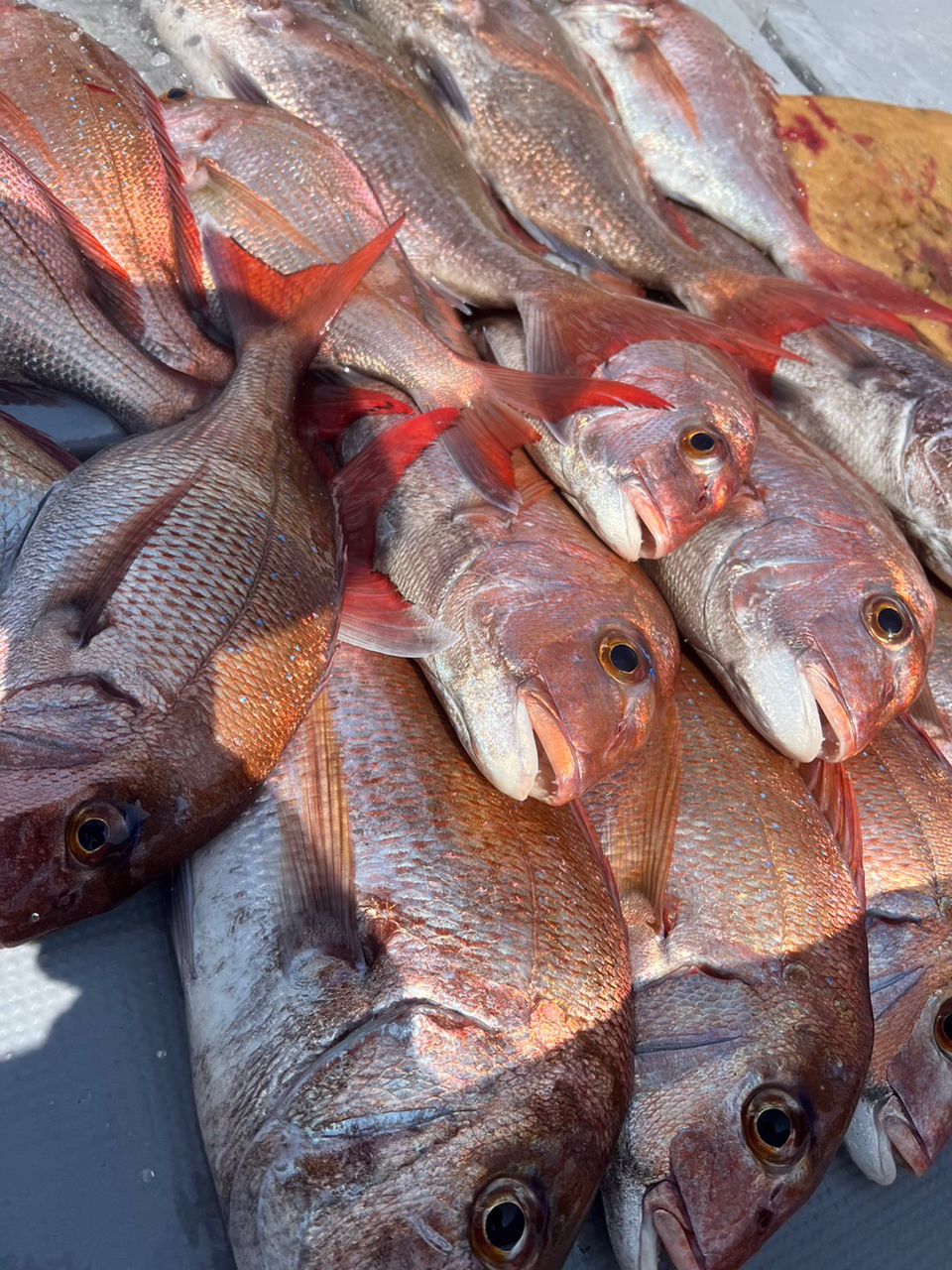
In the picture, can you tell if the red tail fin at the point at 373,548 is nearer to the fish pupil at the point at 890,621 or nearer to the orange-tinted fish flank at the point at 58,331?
the orange-tinted fish flank at the point at 58,331

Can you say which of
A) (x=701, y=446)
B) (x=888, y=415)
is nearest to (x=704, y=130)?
(x=888, y=415)

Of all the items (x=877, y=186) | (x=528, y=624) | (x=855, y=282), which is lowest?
(x=528, y=624)

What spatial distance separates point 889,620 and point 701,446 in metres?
0.50

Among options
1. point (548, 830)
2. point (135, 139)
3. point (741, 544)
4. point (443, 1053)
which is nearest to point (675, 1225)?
point (443, 1053)

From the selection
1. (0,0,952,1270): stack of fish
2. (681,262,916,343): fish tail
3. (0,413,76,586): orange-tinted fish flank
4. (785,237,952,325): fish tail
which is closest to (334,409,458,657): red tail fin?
(0,0,952,1270): stack of fish

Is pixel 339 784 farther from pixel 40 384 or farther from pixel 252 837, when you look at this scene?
pixel 40 384

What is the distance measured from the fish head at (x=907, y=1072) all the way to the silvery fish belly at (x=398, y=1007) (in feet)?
1.95

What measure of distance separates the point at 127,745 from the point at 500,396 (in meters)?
1.02

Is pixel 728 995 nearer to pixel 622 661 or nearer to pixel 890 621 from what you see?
pixel 622 661

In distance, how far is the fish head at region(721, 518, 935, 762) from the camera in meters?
1.89

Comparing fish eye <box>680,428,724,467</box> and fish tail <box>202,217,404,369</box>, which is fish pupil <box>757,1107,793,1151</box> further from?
fish tail <box>202,217,404,369</box>

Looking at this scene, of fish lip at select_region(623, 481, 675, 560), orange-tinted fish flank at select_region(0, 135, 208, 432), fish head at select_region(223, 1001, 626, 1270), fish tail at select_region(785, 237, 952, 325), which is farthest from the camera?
fish tail at select_region(785, 237, 952, 325)

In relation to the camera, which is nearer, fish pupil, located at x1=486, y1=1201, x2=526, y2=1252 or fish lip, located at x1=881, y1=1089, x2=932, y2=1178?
fish pupil, located at x1=486, y1=1201, x2=526, y2=1252

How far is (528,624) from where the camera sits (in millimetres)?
1766
